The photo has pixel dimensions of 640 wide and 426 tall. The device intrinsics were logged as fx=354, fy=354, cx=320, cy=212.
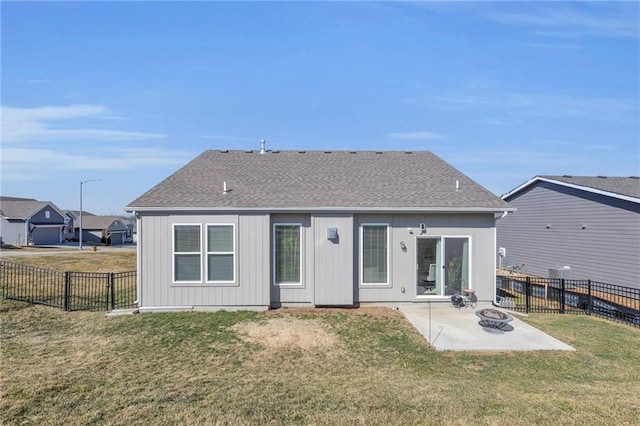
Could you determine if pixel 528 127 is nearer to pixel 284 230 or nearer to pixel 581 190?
pixel 581 190

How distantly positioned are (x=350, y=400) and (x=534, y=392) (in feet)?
9.04

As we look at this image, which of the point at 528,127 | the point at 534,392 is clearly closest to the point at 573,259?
the point at 528,127

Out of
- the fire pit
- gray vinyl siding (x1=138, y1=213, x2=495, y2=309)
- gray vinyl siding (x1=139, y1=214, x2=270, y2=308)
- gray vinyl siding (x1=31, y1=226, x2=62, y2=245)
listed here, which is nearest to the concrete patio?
the fire pit

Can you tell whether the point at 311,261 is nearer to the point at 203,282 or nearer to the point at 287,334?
the point at 287,334

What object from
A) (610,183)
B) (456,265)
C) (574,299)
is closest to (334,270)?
(456,265)

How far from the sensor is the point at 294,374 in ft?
19.2

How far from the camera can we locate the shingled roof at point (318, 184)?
10219 millimetres

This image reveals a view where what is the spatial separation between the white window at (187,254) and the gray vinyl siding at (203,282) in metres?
0.14

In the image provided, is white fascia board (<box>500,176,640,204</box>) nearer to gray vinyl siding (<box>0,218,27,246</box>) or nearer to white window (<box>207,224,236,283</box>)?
white window (<box>207,224,236,283</box>)

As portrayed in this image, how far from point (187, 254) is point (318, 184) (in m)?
4.51

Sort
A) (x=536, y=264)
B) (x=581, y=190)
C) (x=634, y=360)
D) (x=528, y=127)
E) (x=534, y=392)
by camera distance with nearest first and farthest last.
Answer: (x=534, y=392) < (x=634, y=360) < (x=581, y=190) < (x=536, y=264) < (x=528, y=127)

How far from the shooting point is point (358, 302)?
10.4 metres

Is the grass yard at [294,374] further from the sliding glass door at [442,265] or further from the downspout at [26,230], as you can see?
the downspout at [26,230]

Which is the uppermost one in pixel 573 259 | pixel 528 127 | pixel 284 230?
pixel 528 127
